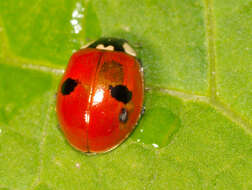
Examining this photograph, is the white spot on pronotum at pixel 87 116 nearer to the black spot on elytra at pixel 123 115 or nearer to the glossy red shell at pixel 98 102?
the glossy red shell at pixel 98 102

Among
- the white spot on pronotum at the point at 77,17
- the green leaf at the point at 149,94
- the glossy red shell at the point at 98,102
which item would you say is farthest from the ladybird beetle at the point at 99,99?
the white spot on pronotum at the point at 77,17

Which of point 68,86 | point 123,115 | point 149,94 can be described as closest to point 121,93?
point 123,115

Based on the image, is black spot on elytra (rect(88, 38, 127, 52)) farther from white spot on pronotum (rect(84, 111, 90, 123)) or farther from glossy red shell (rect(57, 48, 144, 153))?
white spot on pronotum (rect(84, 111, 90, 123))

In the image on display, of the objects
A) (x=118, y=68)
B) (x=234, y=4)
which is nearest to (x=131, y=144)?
(x=118, y=68)

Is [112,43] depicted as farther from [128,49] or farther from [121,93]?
[121,93]

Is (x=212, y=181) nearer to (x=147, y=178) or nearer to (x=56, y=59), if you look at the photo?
(x=147, y=178)
